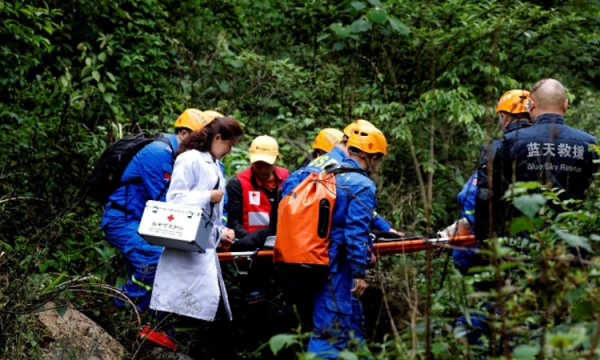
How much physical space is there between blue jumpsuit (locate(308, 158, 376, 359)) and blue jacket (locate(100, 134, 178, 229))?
1.51 m

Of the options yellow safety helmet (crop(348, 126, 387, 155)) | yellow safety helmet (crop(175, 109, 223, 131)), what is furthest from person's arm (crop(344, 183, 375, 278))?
yellow safety helmet (crop(175, 109, 223, 131))

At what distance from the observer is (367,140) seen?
5730 mm

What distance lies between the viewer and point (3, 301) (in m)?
4.56

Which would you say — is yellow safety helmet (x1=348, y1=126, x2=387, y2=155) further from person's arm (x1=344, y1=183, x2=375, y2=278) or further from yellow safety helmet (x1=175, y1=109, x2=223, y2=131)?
yellow safety helmet (x1=175, y1=109, x2=223, y2=131)

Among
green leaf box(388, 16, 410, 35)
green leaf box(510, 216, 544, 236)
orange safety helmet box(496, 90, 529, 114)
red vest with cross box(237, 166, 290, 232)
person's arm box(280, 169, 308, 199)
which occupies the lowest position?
green leaf box(510, 216, 544, 236)

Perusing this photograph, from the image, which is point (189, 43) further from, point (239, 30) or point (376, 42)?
point (376, 42)

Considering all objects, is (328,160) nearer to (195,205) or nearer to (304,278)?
(304,278)

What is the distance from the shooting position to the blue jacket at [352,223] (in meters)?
5.33

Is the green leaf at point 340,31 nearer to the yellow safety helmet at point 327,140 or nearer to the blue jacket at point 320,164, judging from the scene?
the yellow safety helmet at point 327,140

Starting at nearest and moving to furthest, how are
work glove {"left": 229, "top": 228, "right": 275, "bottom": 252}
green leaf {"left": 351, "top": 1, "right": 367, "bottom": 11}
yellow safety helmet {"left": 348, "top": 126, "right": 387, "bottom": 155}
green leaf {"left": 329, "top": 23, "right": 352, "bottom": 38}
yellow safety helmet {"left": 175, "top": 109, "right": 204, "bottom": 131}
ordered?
yellow safety helmet {"left": 348, "top": 126, "right": 387, "bottom": 155} < yellow safety helmet {"left": 175, "top": 109, "right": 204, "bottom": 131} < work glove {"left": 229, "top": 228, "right": 275, "bottom": 252} < green leaf {"left": 351, "top": 1, "right": 367, "bottom": 11} < green leaf {"left": 329, "top": 23, "right": 352, "bottom": 38}

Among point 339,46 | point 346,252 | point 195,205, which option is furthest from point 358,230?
point 339,46

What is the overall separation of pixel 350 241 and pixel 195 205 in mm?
1199

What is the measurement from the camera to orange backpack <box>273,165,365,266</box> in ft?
18.0

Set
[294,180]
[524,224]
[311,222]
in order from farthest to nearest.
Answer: [294,180] < [311,222] < [524,224]
